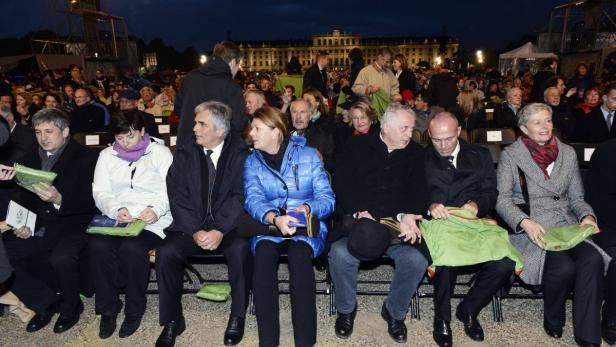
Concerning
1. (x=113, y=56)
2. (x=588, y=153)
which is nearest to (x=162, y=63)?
(x=113, y=56)

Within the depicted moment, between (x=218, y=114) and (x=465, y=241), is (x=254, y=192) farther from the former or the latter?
(x=465, y=241)

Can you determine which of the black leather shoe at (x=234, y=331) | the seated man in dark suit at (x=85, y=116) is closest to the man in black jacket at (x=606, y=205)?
the black leather shoe at (x=234, y=331)

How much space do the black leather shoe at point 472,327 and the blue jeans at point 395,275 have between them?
18.6 inches

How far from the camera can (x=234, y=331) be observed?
3.06 m

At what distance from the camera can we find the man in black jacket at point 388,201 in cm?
304

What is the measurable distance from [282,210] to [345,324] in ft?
3.21

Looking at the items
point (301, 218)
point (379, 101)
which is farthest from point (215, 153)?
point (379, 101)

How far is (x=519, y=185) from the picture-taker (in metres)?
3.31

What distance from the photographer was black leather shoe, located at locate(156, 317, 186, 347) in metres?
3.01

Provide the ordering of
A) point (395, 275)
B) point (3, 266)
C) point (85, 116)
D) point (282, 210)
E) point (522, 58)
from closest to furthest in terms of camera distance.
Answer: point (3, 266)
point (395, 275)
point (282, 210)
point (85, 116)
point (522, 58)

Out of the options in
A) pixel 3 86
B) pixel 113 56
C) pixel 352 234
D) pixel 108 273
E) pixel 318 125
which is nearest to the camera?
pixel 352 234

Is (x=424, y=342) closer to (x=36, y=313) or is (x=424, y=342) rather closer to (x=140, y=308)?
(x=140, y=308)

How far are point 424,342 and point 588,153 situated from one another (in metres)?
2.63

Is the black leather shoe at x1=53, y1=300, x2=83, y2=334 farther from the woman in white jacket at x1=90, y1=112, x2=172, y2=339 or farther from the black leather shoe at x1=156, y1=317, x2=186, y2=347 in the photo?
the black leather shoe at x1=156, y1=317, x2=186, y2=347
